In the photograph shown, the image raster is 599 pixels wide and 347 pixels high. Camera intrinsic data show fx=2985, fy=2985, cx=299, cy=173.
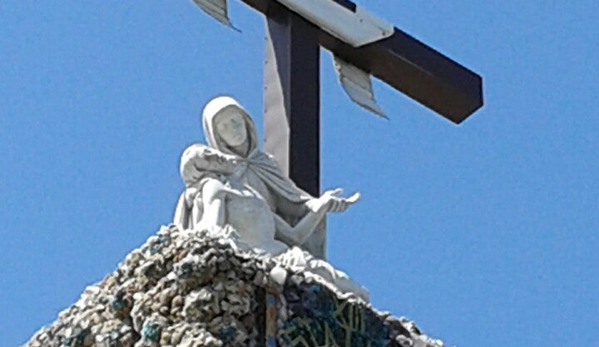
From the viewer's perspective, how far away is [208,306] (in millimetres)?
20781

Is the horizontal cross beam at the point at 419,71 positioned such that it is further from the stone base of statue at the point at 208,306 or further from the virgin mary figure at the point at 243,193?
the stone base of statue at the point at 208,306

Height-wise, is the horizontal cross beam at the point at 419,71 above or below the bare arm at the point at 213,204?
above

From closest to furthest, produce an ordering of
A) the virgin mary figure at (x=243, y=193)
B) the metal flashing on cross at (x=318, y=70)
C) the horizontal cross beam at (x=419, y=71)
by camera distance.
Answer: the virgin mary figure at (x=243, y=193) < the metal flashing on cross at (x=318, y=70) < the horizontal cross beam at (x=419, y=71)

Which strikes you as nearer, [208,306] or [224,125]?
[208,306]

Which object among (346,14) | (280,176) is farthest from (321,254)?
(346,14)

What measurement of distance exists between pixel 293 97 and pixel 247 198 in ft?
6.87

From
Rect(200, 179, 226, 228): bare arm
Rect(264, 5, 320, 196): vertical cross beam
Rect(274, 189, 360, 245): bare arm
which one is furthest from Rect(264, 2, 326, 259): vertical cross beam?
Rect(200, 179, 226, 228): bare arm

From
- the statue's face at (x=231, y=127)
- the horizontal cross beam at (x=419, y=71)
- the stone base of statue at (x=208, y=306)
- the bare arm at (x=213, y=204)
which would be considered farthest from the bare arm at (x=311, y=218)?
the horizontal cross beam at (x=419, y=71)

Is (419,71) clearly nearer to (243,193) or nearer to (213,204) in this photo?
(243,193)

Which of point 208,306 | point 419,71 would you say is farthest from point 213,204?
point 419,71

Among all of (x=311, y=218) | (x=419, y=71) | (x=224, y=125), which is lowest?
(x=311, y=218)

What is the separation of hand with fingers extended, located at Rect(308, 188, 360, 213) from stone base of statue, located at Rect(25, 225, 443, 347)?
1.09 metres

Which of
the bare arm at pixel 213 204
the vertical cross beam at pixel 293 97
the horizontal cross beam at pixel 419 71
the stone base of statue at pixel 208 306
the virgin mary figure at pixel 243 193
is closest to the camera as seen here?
the stone base of statue at pixel 208 306

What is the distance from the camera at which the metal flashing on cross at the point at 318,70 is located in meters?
23.9
